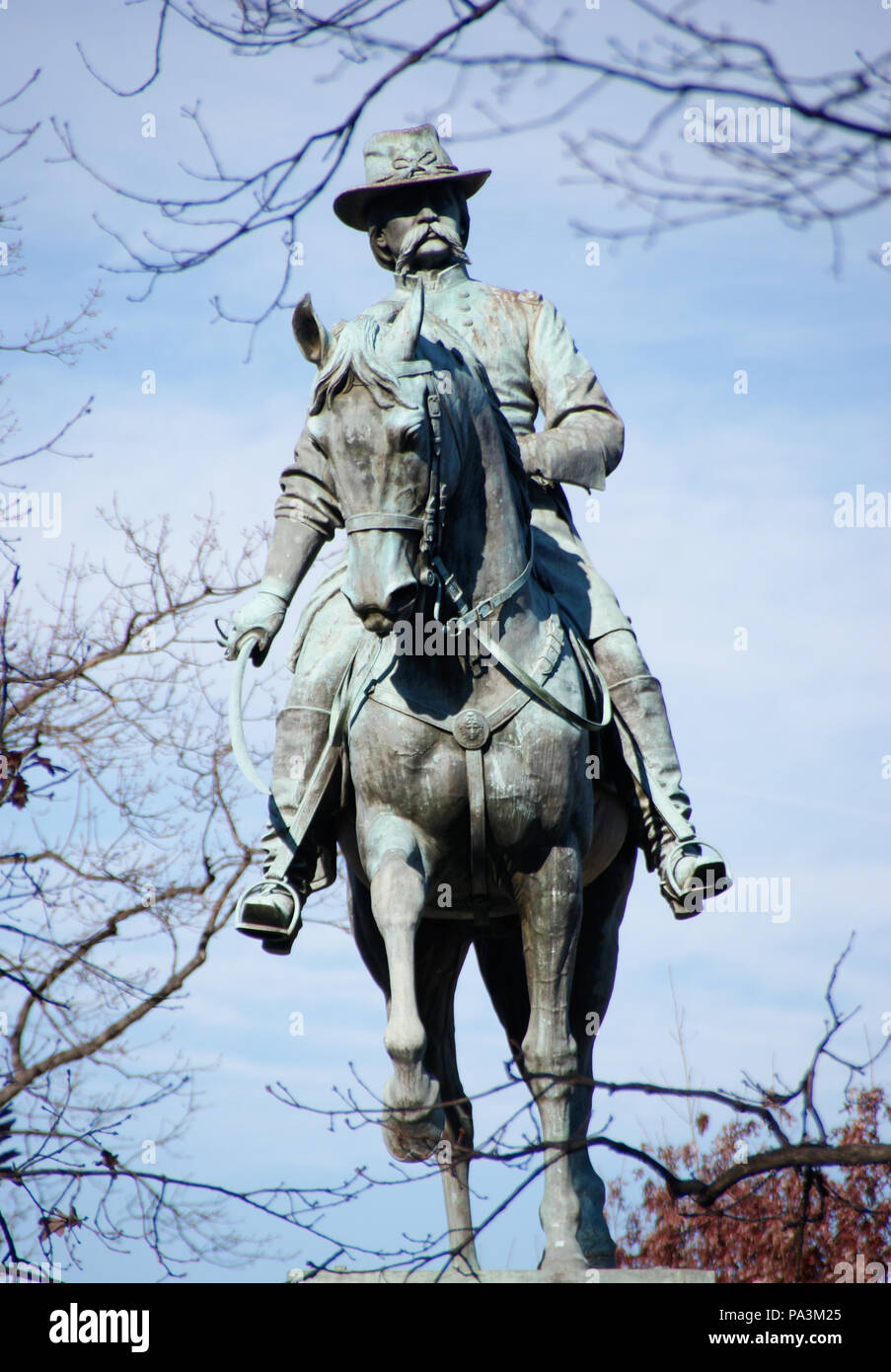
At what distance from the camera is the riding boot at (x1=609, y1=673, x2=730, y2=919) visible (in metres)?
7.75

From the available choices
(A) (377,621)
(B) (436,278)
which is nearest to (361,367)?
(A) (377,621)

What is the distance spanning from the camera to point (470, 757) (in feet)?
23.7

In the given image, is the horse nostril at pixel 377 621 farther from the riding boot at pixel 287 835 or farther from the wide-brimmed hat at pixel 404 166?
the wide-brimmed hat at pixel 404 166

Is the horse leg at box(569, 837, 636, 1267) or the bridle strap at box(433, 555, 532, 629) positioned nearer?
the bridle strap at box(433, 555, 532, 629)

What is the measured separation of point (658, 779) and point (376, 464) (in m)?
2.14

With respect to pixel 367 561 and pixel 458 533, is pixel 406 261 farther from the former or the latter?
pixel 367 561

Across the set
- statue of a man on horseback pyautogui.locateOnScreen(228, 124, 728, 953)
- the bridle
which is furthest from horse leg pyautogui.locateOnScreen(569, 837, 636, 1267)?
the bridle

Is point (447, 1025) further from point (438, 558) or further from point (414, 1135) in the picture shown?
point (438, 558)

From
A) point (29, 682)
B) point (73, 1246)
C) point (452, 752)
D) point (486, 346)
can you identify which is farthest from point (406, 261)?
point (29, 682)

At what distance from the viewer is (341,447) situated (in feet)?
21.2

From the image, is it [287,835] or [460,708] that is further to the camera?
[287,835]

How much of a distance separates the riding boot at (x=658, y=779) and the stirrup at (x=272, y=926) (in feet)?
4.90

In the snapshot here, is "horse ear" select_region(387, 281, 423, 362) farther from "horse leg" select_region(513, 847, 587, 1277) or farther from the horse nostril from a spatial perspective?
"horse leg" select_region(513, 847, 587, 1277)

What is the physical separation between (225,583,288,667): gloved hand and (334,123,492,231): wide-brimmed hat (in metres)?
2.13
